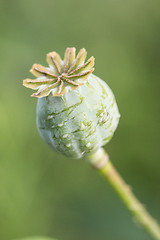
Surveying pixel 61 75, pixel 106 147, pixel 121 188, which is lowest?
pixel 121 188

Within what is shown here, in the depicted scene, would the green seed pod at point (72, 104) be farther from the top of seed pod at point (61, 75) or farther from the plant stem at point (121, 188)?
the plant stem at point (121, 188)

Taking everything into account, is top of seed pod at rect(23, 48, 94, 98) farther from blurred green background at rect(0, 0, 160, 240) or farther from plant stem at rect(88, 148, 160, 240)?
blurred green background at rect(0, 0, 160, 240)

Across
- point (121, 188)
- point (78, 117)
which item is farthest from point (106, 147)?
point (78, 117)

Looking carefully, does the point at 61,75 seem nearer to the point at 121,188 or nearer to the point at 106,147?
the point at 121,188

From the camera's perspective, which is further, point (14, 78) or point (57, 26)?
point (57, 26)

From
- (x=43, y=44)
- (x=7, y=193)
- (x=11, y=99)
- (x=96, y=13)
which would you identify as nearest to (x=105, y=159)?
(x=7, y=193)

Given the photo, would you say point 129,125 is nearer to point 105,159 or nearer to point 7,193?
point 7,193
